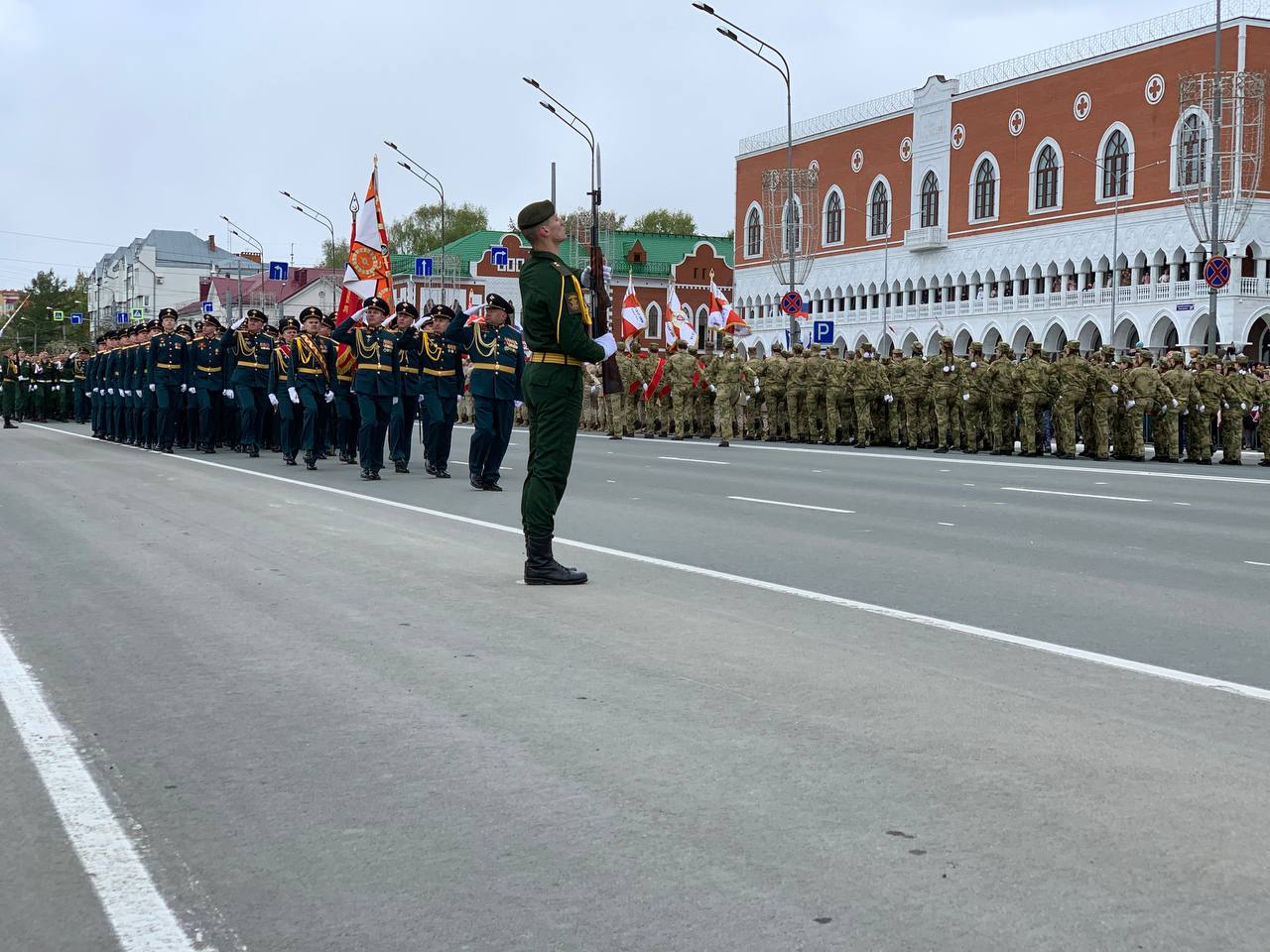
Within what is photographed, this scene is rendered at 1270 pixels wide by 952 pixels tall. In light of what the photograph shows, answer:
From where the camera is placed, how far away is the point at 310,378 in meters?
20.7

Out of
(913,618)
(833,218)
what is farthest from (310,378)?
(833,218)

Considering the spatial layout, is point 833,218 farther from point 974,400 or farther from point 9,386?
point 974,400

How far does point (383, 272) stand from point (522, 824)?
18946 millimetres

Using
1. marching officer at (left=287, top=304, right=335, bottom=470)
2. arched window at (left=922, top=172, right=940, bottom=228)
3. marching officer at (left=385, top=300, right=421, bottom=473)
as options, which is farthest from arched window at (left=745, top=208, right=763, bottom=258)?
marching officer at (left=385, top=300, right=421, bottom=473)

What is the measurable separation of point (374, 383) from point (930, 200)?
6257cm

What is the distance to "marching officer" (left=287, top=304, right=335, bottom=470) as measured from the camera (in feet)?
66.5

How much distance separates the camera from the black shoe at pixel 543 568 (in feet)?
28.2

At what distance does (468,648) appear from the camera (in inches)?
263

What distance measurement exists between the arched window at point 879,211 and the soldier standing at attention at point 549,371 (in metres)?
72.7

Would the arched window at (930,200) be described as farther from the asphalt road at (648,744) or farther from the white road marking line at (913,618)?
the asphalt road at (648,744)

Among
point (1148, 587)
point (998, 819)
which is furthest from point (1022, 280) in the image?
point (998, 819)

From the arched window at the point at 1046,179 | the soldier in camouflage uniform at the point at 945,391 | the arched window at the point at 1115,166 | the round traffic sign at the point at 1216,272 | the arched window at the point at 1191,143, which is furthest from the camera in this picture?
the arched window at the point at 1046,179

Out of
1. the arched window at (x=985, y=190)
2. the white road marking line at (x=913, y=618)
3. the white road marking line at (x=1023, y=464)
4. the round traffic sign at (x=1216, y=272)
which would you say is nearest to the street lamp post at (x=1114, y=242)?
the arched window at (x=985, y=190)

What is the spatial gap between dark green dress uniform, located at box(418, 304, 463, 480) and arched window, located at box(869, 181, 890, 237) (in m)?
63.9
